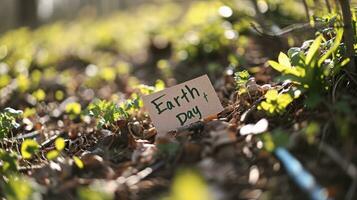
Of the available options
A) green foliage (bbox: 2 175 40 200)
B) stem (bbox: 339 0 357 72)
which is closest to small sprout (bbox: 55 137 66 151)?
green foliage (bbox: 2 175 40 200)

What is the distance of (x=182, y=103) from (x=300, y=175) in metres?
0.77

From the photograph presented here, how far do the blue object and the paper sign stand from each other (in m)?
0.58

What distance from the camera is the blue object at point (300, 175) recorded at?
47.3 inches

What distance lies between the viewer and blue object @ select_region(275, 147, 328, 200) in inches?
47.3

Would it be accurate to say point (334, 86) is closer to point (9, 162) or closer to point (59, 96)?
point (9, 162)

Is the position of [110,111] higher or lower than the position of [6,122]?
lower

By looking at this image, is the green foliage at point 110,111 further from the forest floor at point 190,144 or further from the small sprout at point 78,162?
the small sprout at point 78,162

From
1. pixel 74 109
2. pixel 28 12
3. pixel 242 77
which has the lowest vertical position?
pixel 242 77

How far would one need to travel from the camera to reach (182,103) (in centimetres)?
195

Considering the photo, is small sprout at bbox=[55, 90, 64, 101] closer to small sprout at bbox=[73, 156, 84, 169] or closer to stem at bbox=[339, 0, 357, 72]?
small sprout at bbox=[73, 156, 84, 169]

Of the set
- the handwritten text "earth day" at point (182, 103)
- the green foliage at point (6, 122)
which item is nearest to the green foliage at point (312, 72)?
the handwritten text "earth day" at point (182, 103)

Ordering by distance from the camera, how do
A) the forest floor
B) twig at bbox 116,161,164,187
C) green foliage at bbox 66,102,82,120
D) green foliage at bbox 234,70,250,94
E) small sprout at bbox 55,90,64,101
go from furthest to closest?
small sprout at bbox 55,90,64,101, green foliage at bbox 66,102,82,120, green foliage at bbox 234,70,250,94, twig at bbox 116,161,164,187, the forest floor

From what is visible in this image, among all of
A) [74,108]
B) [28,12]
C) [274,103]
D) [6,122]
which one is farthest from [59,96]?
[28,12]

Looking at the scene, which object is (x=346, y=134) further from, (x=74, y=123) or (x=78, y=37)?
(x=78, y=37)
